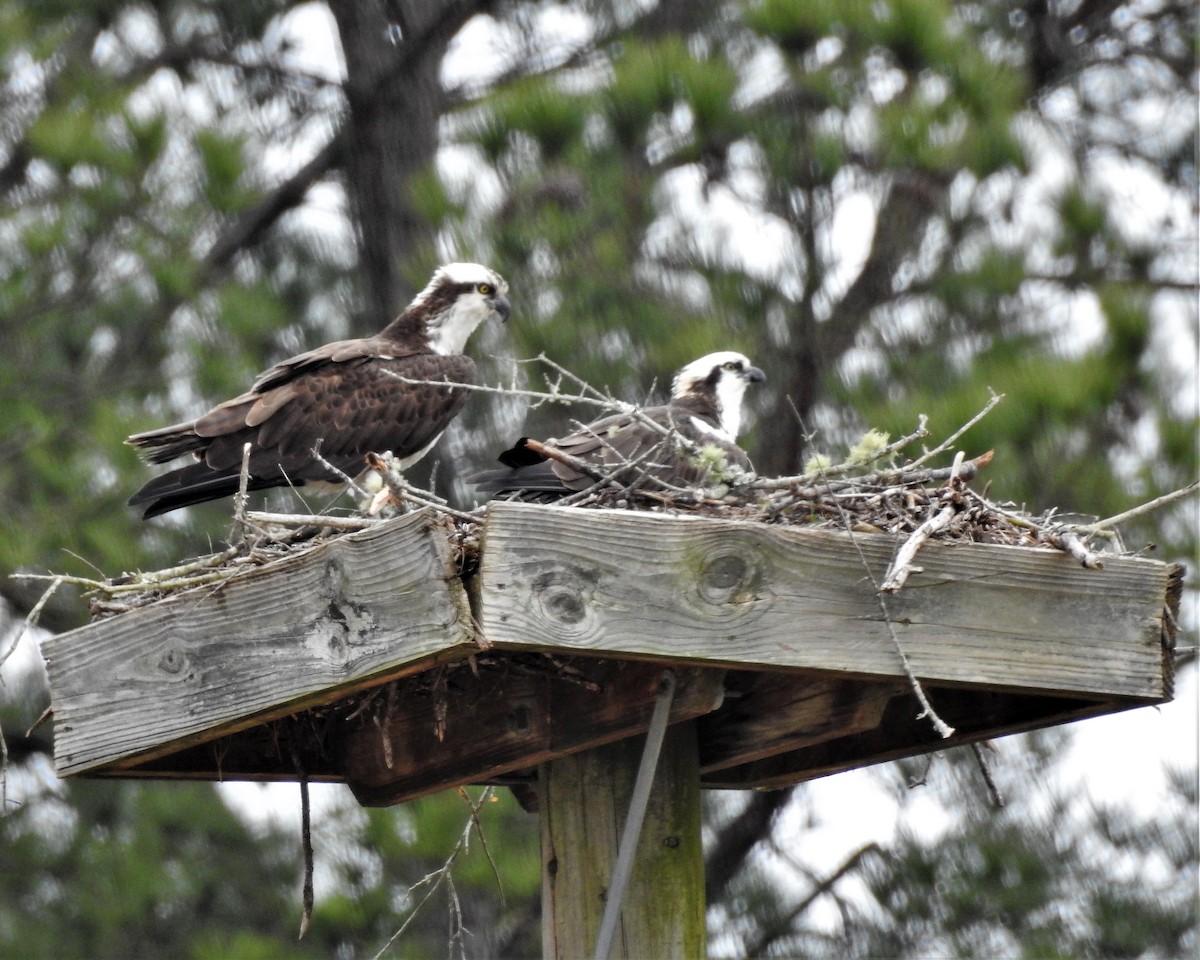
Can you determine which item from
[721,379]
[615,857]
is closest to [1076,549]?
[615,857]

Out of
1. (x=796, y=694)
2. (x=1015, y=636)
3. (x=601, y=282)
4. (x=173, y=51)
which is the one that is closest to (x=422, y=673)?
(x=796, y=694)

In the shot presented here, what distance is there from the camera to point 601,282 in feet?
20.3

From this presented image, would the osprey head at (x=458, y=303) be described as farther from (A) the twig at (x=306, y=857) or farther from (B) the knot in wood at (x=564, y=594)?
(B) the knot in wood at (x=564, y=594)

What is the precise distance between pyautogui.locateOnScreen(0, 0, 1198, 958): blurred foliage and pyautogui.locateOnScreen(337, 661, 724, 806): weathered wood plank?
8.25ft

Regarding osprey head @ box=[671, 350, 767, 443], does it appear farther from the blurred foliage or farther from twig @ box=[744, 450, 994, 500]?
twig @ box=[744, 450, 994, 500]

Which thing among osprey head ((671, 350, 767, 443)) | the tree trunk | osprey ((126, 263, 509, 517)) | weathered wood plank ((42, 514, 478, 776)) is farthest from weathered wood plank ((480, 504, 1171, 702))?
the tree trunk

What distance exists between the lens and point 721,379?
6.05 m

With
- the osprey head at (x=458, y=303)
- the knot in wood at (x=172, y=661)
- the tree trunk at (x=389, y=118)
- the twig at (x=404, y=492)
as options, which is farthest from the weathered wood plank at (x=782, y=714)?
the tree trunk at (x=389, y=118)

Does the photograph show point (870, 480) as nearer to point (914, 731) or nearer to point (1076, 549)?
point (1076, 549)

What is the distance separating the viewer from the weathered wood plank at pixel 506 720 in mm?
3125

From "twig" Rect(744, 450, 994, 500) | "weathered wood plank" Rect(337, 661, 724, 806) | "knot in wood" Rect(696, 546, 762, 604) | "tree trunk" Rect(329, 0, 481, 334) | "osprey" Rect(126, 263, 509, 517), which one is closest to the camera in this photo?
"knot in wood" Rect(696, 546, 762, 604)

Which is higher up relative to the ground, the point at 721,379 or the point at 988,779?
the point at 721,379

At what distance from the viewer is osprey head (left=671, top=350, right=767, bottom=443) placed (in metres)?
5.96

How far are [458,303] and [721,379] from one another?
970 millimetres
